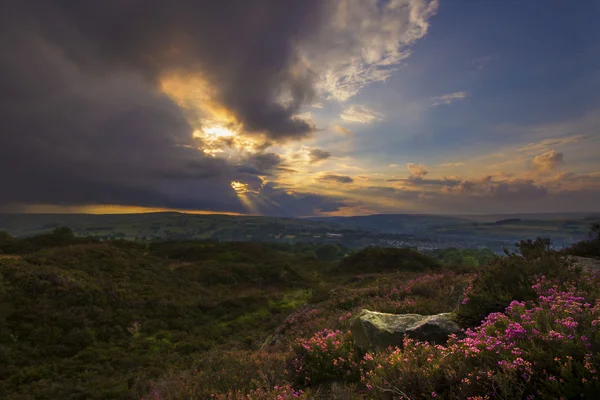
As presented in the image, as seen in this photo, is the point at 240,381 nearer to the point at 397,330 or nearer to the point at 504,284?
the point at 397,330

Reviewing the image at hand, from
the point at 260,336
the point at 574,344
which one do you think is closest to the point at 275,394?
the point at 574,344

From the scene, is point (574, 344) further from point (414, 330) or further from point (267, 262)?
point (267, 262)

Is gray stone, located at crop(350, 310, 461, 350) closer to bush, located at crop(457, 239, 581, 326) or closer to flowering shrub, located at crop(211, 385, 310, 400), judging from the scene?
bush, located at crop(457, 239, 581, 326)

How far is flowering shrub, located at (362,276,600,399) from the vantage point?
3227 millimetres

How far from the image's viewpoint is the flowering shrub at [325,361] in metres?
6.07

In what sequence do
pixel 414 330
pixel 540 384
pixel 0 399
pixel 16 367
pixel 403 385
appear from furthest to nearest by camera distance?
pixel 16 367 < pixel 0 399 < pixel 414 330 < pixel 403 385 < pixel 540 384

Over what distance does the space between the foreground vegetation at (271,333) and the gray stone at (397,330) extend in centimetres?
29

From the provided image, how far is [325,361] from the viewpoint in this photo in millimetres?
6484

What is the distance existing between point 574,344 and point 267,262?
4399 centimetres

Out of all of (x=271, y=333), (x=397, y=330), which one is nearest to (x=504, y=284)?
(x=397, y=330)

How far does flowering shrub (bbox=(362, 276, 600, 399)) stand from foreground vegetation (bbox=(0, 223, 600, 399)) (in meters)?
0.02

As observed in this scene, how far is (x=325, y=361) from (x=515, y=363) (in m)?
3.97

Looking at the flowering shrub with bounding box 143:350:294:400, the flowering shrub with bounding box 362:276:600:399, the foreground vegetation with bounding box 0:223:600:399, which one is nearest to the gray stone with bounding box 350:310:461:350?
the foreground vegetation with bounding box 0:223:600:399

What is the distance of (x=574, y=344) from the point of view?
3496 millimetres
